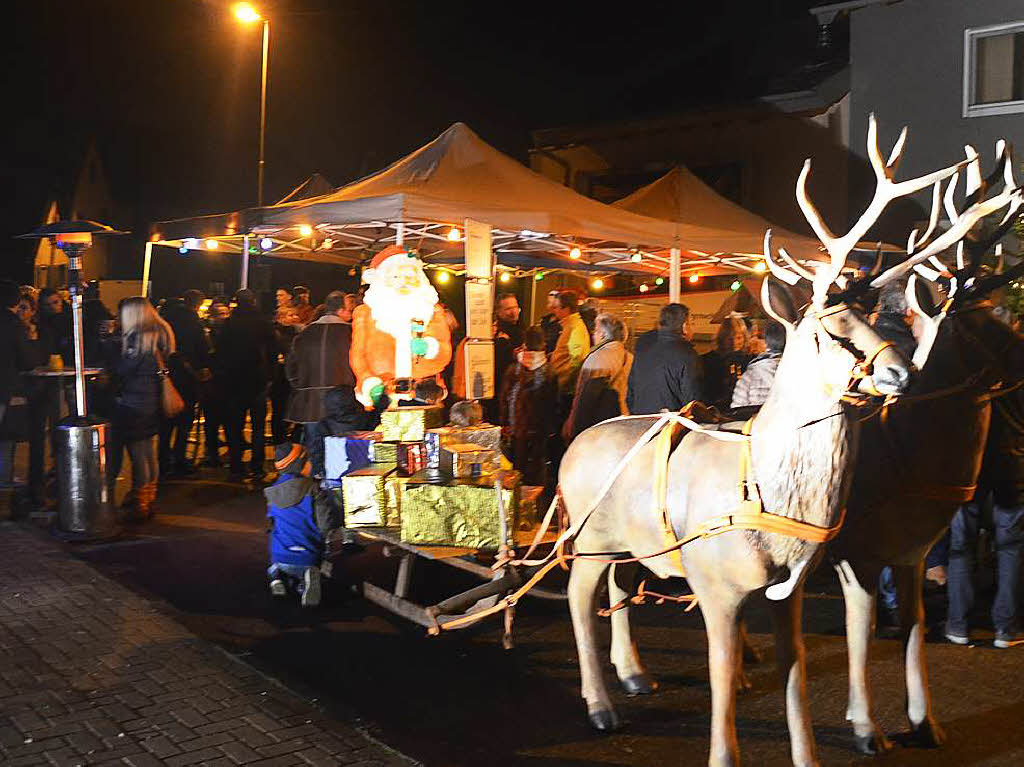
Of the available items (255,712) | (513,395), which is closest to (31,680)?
(255,712)

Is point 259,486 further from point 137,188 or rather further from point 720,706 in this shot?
point 137,188

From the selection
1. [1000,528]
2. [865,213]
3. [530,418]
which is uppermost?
[865,213]

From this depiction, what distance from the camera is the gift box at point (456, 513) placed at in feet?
20.3

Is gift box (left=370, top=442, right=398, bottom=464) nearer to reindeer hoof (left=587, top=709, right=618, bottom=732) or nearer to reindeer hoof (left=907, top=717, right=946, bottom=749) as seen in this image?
reindeer hoof (left=587, top=709, right=618, bottom=732)

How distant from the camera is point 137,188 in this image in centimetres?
3884

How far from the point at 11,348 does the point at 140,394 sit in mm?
1444

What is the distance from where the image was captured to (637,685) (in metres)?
5.42

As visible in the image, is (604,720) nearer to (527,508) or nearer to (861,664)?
(861,664)

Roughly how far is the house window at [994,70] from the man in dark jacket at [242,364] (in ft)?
40.3

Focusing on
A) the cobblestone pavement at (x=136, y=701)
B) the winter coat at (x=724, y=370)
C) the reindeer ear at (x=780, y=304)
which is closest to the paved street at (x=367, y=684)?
the cobblestone pavement at (x=136, y=701)

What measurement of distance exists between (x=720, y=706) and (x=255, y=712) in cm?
247

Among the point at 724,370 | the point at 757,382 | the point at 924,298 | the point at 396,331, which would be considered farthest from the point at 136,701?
the point at 724,370

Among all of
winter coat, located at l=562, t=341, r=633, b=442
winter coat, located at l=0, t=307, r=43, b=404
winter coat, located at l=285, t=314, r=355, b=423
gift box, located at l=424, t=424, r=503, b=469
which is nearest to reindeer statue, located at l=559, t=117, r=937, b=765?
gift box, located at l=424, t=424, r=503, b=469

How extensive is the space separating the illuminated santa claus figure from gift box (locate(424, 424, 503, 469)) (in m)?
1.78
